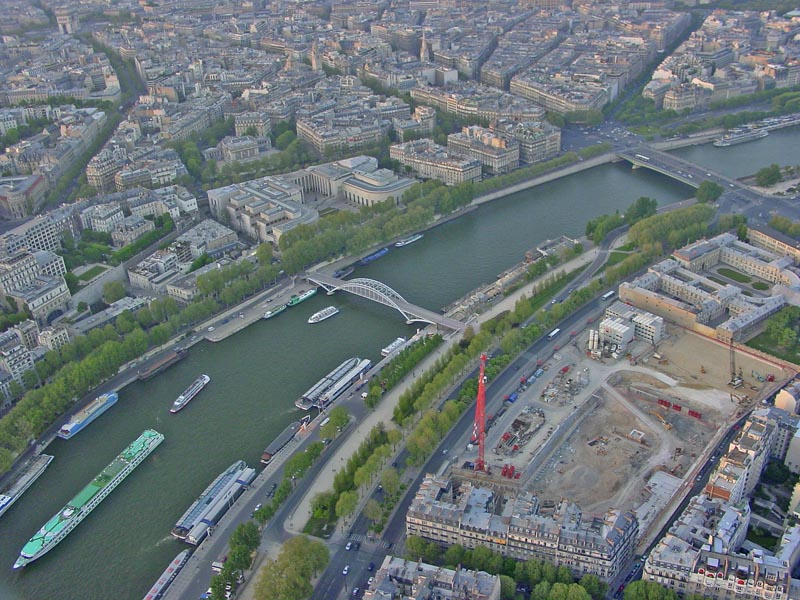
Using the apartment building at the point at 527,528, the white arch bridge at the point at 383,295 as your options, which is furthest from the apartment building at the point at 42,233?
the apartment building at the point at 527,528

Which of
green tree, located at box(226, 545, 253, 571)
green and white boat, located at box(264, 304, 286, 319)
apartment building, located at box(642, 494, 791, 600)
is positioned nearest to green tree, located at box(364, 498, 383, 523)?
green tree, located at box(226, 545, 253, 571)

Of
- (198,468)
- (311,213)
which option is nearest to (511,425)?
(198,468)

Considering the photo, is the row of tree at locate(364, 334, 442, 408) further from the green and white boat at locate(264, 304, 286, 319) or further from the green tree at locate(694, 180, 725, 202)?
the green tree at locate(694, 180, 725, 202)

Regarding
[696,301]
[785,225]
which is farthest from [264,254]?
[785,225]

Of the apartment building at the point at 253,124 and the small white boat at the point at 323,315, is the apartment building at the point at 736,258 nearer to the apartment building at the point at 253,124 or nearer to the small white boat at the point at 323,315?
the small white boat at the point at 323,315

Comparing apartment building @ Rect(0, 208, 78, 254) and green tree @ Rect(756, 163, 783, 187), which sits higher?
apartment building @ Rect(0, 208, 78, 254)

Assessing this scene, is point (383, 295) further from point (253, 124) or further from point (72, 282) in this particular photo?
point (253, 124)
